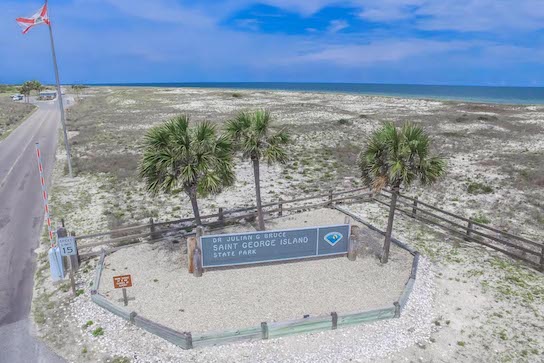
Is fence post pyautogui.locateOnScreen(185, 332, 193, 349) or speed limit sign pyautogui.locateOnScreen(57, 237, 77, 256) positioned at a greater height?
speed limit sign pyautogui.locateOnScreen(57, 237, 77, 256)

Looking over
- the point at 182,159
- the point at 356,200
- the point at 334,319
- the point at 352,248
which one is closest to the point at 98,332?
the point at 182,159

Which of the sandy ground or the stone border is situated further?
the sandy ground

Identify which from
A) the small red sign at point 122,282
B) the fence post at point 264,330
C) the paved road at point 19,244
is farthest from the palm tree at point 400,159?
the paved road at point 19,244

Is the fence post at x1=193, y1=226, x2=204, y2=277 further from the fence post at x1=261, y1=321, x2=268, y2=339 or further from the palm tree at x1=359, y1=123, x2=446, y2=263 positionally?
the palm tree at x1=359, y1=123, x2=446, y2=263

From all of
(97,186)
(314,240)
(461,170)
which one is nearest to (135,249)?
(314,240)

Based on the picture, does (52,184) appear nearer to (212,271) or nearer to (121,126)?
(212,271)

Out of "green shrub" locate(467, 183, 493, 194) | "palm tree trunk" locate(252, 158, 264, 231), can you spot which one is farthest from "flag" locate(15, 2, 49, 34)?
"green shrub" locate(467, 183, 493, 194)
